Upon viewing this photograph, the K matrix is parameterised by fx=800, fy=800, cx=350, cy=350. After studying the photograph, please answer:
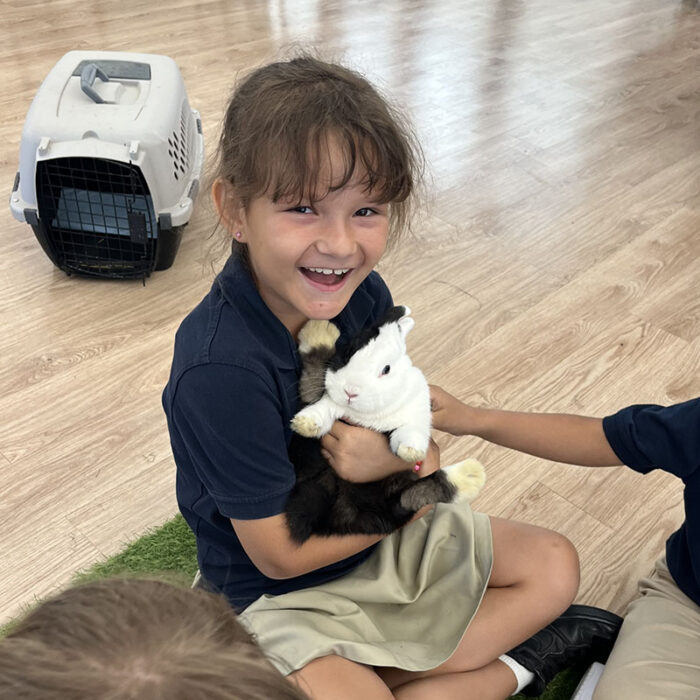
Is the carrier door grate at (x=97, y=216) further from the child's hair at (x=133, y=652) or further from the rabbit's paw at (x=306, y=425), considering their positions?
the child's hair at (x=133, y=652)

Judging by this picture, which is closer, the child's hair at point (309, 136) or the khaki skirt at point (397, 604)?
the child's hair at point (309, 136)

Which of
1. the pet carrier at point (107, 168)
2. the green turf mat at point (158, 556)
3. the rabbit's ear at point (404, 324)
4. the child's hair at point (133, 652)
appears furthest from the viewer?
the pet carrier at point (107, 168)

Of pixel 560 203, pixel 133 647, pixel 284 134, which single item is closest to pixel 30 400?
pixel 284 134

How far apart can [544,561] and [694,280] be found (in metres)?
1.08

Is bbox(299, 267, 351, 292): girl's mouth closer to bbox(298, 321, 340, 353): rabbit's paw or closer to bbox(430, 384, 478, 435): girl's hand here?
bbox(298, 321, 340, 353): rabbit's paw

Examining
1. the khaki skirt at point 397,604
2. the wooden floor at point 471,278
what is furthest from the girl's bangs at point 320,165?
the wooden floor at point 471,278

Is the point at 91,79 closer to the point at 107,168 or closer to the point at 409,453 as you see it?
the point at 107,168

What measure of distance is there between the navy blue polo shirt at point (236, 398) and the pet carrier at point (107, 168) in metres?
0.83

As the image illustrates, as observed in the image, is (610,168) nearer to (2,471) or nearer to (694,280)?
(694,280)

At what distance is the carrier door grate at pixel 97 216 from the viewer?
1.59 meters

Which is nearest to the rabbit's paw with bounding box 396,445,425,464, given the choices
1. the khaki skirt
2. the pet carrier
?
the khaki skirt

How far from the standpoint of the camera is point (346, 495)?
0.88m

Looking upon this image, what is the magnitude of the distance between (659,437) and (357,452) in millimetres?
375

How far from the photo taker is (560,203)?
212 cm
